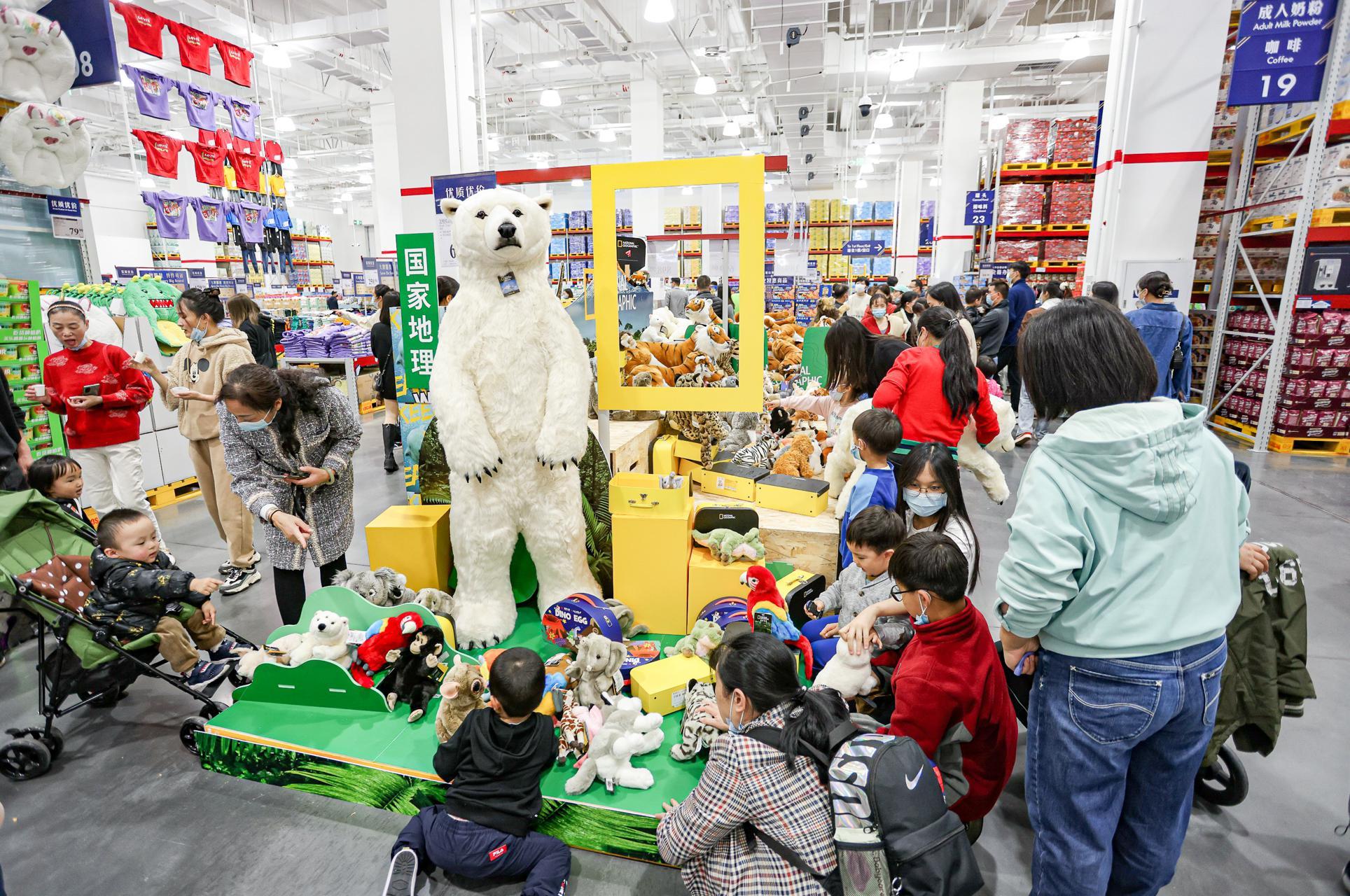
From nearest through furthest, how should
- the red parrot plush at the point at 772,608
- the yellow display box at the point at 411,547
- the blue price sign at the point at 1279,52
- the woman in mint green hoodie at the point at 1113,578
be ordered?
the woman in mint green hoodie at the point at 1113,578 → the red parrot plush at the point at 772,608 → the yellow display box at the point at 411,547 → the blue price sign at the point at 1279,52

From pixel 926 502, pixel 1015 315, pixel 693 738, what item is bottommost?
pixel 693 738

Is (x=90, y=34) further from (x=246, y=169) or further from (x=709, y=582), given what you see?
(x=246, y=169)

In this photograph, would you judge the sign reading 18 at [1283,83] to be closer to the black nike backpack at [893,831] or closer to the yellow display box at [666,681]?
the yellow display box at [666,681]

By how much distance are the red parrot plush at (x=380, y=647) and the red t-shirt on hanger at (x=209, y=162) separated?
10.3 metres

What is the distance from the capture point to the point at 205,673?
3.01m

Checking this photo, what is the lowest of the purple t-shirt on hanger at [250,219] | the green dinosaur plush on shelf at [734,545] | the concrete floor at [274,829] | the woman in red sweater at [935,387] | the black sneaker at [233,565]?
the concrete floor at [274,829]

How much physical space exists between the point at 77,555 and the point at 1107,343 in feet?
13.2

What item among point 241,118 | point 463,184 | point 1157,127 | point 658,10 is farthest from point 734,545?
point 241,118

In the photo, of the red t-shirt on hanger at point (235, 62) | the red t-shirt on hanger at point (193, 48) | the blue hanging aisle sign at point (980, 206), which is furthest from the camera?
the blue hanging aisle sign at point (980, 206)

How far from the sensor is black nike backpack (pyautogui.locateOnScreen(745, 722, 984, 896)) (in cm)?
159

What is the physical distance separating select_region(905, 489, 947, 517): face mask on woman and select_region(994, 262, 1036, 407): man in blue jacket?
6.14 metres

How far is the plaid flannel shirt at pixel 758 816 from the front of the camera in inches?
66.6

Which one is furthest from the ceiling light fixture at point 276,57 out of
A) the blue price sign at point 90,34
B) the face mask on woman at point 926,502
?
the face mask on woman at point 926,502

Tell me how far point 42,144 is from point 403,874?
572cm
